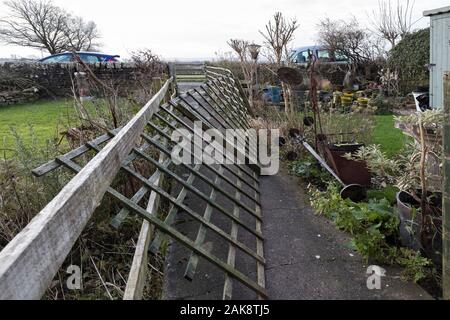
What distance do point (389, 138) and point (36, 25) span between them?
22090mm

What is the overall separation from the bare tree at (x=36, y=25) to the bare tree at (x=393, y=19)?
16.6 m

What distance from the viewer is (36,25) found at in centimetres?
2094

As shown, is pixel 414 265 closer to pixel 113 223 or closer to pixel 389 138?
pixel 113 223

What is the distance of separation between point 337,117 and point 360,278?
11.1ft

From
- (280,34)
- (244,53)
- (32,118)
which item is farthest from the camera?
(32,118)

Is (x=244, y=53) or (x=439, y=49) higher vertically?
(x=244, y=53)

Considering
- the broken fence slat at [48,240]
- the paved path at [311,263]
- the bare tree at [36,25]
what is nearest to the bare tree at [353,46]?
the paved path at [311,263]

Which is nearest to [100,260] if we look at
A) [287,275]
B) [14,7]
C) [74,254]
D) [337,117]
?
[74,254]

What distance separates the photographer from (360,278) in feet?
7.09

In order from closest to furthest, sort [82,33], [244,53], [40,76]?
[244,53] < [40,76] < [82,33]

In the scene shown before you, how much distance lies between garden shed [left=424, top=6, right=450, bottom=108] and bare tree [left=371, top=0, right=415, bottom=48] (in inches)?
214

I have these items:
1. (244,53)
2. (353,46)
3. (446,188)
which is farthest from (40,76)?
(446,188)

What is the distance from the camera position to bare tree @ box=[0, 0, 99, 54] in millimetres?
20719

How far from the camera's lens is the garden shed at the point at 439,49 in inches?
254
